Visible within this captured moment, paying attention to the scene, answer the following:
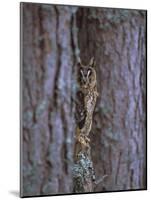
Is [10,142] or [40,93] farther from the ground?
[40,93]

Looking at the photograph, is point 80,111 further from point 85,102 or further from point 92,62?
point 92,62

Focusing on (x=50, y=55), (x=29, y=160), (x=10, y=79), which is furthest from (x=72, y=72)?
(x=29, y=160)

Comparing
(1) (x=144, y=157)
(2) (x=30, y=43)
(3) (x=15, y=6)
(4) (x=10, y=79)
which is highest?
(3) (x=15, y=6)

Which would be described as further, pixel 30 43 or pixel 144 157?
pixel 144 157

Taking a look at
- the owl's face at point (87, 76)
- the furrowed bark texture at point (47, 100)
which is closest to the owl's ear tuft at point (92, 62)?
the owl's face at point (87, 76)

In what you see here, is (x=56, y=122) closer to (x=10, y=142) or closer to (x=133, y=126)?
(x=10, y=142)

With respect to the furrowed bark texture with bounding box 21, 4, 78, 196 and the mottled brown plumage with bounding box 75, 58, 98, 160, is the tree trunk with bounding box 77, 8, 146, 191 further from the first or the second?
the furrowed bark texture with bounding box 21, 4, 78, 196

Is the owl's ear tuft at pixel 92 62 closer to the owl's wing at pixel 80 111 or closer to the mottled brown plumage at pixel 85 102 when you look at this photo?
the mottled brown plumage at pixel 85 102
